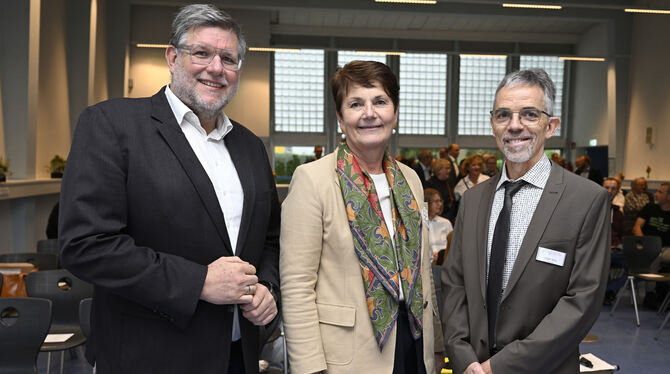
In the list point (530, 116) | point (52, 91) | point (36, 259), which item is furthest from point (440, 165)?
point (530, 116)

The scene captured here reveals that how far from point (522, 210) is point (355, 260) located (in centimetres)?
62

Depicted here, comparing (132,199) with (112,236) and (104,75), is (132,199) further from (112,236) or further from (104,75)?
(104,75)

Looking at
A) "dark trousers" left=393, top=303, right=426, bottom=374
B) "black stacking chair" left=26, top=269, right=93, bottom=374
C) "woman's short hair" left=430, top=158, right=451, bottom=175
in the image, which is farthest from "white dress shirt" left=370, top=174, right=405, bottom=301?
"woman's short hair" left=430, top=158, right=451, bottom=175

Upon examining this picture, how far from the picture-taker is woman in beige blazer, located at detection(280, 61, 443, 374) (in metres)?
1.87

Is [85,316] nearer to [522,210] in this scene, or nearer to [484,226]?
[484,226]

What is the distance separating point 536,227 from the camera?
1.91 meters

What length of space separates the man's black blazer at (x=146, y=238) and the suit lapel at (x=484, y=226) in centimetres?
80

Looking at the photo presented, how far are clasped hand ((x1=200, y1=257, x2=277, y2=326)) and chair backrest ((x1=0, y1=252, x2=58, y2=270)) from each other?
14.3 ft

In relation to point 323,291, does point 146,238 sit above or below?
above

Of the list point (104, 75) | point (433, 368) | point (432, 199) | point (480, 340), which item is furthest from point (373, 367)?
point (104, 75)

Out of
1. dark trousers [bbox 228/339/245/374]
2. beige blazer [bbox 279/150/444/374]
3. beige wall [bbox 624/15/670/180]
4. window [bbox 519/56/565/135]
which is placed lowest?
dark trousers [bbox 228/339/245/374]

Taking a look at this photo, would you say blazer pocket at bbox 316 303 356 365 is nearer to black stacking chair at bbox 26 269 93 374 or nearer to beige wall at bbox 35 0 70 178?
black stacking chair at bbox 26 269 93 374

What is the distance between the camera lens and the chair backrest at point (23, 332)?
136 inches

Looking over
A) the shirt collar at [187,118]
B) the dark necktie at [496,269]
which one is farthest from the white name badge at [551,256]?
the shirt collar at [187,118]
